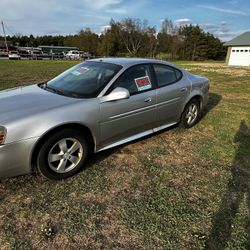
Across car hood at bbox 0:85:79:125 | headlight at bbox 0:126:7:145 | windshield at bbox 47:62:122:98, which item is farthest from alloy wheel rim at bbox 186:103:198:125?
headlight at bbox 0:126:7:145

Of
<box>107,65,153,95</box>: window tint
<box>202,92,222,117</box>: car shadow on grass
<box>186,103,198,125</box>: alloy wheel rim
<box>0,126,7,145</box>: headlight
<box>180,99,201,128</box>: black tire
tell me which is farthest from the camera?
<box>202,92,222,117</box>: car shadow on grass

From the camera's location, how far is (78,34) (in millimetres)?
65188

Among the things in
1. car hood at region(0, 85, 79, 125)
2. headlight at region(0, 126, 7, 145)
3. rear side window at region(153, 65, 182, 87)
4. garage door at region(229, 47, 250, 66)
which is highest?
rear side window at region(153, 65, 182, 87)

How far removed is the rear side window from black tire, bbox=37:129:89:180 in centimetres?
176

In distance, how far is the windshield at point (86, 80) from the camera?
337 cm

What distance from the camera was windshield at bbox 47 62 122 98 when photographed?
337cm

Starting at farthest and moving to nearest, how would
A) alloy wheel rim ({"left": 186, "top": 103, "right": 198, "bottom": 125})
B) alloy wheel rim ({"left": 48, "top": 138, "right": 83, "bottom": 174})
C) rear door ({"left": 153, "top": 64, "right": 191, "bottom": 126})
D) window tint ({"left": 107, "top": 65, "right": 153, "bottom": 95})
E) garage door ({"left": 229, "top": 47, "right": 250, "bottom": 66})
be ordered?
garage door ({"left": 229, "top": 47, "right": 250, "bottom": 66}) → alloy wheel rim ({"left": 186, "top": 103, "right": 198, "bottom": 125}) → rear door ({"left": 153, "top": 64, "right": 191, "bottom": 126}) → window tint ({"left": 107, "top": 65, "right": 153, "bottom": 95}) → alloy wheel rim ({"left": 48, "top": 138, "right": 83, "bottom": 174})

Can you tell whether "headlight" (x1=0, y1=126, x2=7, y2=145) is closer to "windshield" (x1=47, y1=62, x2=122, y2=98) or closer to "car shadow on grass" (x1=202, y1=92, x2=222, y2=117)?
"windshield" (x1=47, y1=62, x2=122, y2=98)

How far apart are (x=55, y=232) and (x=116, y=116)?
1687 millimetres

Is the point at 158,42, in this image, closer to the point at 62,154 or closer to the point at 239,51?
the point at 239,51

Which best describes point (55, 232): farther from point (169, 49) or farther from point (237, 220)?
point (169, 49)

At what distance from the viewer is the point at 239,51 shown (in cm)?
3123

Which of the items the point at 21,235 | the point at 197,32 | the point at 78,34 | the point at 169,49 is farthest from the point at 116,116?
the point at 78,34

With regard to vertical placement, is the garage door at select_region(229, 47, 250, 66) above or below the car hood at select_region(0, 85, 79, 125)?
below
